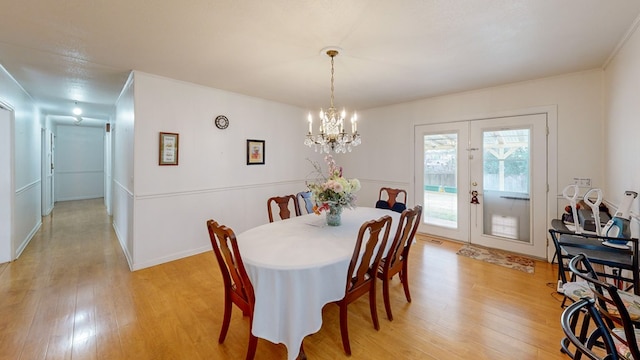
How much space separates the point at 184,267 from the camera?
333 centimetres

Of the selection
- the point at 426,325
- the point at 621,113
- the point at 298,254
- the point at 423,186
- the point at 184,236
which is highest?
the point at 621,113

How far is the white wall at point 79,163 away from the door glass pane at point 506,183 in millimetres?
11039

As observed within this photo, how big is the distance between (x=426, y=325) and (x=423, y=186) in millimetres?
2853

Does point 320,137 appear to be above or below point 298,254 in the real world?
above

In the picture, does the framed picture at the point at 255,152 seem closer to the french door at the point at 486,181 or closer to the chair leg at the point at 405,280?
the french door at the point at 486,181

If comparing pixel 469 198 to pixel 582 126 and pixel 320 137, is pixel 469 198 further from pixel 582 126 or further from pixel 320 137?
pixel 320 137

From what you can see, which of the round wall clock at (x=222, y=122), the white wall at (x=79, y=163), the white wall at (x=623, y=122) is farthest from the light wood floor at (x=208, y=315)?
the white wall at (x=79, y=163)

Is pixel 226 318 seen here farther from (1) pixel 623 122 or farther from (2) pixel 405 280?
(1) pixel 623 122

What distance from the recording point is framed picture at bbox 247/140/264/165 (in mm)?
4391

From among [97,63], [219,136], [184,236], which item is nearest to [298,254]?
[184,236]

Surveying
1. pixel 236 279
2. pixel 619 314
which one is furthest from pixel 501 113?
pixel 236 279

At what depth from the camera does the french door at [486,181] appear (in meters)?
3.55

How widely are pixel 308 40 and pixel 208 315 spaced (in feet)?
8.67

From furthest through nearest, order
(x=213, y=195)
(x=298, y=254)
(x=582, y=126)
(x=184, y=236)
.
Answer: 1. (x=213, y=195)
2. (x=184, y=236)
3. (x=582, y=126)
4. (x=298, y=254)
